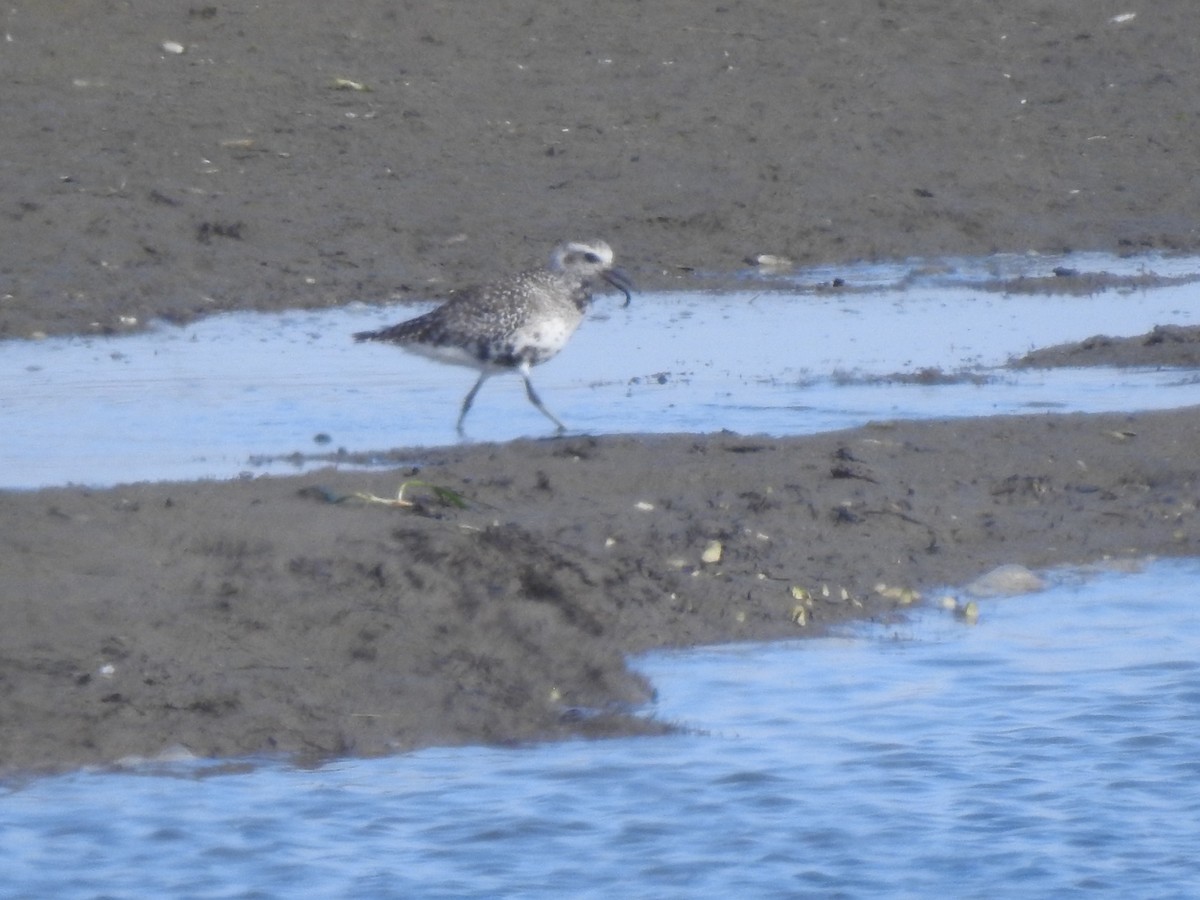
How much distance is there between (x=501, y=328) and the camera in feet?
32.5

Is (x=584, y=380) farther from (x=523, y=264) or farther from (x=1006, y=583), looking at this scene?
(x=1006, y=583)

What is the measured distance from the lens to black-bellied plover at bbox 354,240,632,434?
9.91m

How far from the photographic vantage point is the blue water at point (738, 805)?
18.2 ft

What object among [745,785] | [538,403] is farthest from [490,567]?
[538,403]

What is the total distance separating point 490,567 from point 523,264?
695 centimetres

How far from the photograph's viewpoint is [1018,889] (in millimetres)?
5551

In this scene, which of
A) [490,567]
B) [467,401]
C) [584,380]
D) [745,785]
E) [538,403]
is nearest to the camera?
[745,785]

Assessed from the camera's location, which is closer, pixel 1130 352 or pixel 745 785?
pixel 745 785

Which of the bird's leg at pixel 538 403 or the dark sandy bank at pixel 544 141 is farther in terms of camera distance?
the dark sandy bank at pixel 544 141

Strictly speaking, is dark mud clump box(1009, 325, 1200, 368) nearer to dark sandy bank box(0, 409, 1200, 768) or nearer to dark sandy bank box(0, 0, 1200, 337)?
dark sandy bank box(0, 409, 1200, 768)

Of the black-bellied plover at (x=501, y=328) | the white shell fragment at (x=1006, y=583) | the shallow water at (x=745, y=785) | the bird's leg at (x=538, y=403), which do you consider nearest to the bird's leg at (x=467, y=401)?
the black-bellied plover at (x=501, y=328)

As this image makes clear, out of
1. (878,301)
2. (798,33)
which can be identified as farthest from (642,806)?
(798,33)

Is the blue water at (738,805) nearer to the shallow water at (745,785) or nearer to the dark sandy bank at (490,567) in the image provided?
the shallow water at (745,785)

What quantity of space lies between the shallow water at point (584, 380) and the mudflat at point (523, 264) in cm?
51
